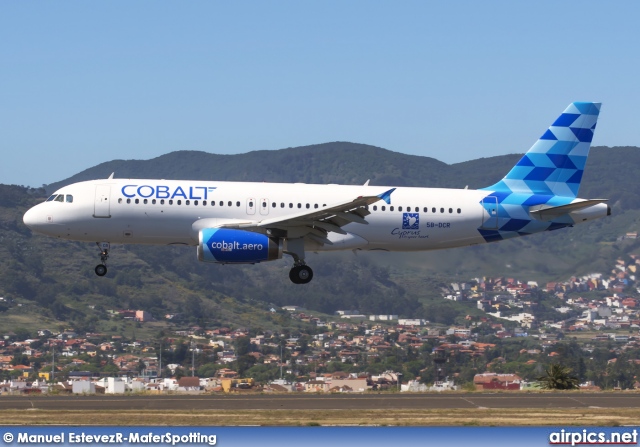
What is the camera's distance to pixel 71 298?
4867 inches

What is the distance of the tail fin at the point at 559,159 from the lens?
157 feet

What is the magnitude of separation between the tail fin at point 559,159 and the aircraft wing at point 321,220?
22.5 ft

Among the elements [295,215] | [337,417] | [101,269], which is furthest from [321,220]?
[337,417]

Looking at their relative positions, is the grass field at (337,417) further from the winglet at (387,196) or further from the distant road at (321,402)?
the winglet at (387,196)

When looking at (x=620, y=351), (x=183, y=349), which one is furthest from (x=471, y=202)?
(x=620, y=351)

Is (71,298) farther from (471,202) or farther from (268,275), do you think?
(471,202)

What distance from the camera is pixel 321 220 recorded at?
43406mm

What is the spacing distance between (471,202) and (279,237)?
844 cm

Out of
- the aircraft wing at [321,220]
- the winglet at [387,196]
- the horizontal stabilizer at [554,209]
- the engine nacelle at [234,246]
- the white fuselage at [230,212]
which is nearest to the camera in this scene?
the winglet at [387,196]

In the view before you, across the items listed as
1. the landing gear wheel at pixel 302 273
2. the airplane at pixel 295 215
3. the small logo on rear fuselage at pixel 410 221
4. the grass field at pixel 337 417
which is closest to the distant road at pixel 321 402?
the grass field at pixel 337 417

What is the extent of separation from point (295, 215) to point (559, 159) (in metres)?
13.3

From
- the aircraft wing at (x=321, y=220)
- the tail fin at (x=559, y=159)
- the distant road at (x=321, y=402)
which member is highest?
the tail fin at (x=559, y=159)

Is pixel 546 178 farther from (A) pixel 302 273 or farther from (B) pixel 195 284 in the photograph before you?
(B) pixel 195 284

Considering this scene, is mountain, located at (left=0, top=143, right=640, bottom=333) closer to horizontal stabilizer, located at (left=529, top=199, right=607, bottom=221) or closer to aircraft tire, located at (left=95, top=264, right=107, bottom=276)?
horizontal stabilizer, located at (left=529, top=199, right=607, bottom=221)
